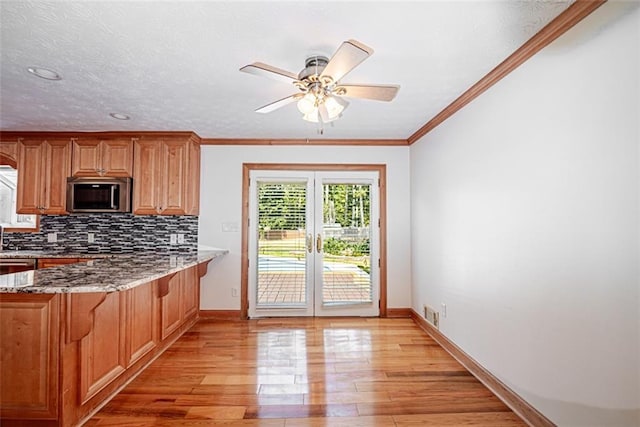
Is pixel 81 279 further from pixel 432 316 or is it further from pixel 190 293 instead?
pixel 432 316

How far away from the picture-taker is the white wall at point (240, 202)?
4094 millimetres

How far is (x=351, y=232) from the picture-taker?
4191mm

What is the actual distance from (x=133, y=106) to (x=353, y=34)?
2201 mm

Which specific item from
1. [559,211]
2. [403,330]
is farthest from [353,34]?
[403,330]

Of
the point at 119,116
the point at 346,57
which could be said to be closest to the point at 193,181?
the point at 119,116

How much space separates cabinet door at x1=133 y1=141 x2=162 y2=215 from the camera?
380 centimetres

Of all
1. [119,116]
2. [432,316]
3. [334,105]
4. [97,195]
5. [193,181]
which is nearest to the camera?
[334,105]

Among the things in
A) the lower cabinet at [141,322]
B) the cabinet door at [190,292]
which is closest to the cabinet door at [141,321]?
the lower cabinet at [141,322]

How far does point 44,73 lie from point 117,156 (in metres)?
1.62

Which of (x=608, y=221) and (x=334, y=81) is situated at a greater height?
(x=334, y=81)

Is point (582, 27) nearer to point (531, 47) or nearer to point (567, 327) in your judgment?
point (531, 47)

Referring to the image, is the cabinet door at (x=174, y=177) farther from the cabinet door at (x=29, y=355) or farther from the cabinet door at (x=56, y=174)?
the cabinet door at (x=29, y=355)

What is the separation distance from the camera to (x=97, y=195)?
373cm

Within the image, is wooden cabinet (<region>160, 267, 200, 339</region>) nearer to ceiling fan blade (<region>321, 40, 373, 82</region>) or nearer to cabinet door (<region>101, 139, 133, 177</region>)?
cabinet door (<region>101, 139, 133, 177</region>)
